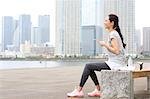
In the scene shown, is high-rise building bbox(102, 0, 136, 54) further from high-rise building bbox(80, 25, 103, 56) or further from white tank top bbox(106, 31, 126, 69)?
white tank top bbox(106, 31, 126, 69)

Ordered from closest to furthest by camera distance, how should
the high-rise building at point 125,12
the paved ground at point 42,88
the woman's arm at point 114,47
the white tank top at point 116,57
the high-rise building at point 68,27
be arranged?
the woman's arm at point 114,47 → the white tank top at point 116,57 → the paved ground at point 42,88 → the high-rise building at point 125,12 → the high-rise building at point 68,27

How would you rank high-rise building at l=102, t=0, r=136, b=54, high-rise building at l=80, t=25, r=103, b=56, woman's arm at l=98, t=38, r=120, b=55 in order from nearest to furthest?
woman's arm at l=98, t=38, r=120, b=55 → high-rise building at l=80, t=25, r=103, b=56 → high-rise building at l=102, t=0, r=136, b=54

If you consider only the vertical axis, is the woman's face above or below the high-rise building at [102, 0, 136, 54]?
below

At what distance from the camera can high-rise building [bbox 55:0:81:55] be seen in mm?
Answer: 109125

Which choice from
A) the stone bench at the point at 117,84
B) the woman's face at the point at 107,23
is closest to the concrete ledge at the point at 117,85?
the stone bench at the point at 117,84

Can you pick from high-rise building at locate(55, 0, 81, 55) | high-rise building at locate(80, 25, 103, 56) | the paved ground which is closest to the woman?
the paved ground

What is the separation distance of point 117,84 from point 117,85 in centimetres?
2

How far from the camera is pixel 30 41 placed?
108 m

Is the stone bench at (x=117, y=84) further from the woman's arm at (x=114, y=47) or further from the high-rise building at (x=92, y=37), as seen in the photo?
the high-rise building at (x=92, y=37)

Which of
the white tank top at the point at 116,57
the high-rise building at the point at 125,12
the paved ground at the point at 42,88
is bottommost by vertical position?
the paved ground at the point at 42,88

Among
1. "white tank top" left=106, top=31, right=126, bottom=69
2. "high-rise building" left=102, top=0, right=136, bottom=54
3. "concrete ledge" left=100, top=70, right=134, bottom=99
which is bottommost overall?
"concrete ledge" left=100, top=70, right=134, bottom=99

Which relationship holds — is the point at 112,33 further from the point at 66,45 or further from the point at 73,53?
the point at 66,45

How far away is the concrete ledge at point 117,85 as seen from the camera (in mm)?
6406

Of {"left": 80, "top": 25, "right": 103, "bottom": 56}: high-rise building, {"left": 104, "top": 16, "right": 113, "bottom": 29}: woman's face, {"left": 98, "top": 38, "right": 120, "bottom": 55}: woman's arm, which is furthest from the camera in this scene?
{"left": 80, "top": 25, "right": 103, "bottom": 56}: high-rise building
